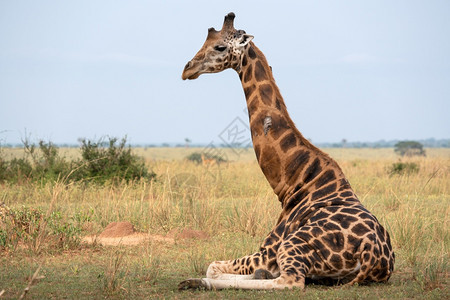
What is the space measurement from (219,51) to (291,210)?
214cm

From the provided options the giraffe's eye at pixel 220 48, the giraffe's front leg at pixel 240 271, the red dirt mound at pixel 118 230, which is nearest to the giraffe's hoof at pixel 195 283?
the giraffe's front leg at pixel 240 271

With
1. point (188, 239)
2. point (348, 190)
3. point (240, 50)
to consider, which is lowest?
point (188, 239)

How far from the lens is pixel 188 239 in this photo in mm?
9906

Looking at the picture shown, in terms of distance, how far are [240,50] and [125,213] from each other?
5.43 m

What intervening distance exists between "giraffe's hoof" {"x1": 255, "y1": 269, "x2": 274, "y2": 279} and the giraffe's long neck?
35.0 inches

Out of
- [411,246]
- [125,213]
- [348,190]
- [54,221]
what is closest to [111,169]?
[125,213]

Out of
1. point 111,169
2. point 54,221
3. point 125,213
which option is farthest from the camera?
point 111,169

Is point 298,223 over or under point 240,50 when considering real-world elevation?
under

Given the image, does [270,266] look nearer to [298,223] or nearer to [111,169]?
[298,223]

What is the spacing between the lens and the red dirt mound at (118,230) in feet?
33.2

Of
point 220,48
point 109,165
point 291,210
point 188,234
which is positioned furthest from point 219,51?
point 109,165

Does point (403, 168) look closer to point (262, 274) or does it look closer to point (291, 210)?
point (291, 210)

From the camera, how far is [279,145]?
689cm

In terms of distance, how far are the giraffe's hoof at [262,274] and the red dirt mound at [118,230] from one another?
14.3 feet
